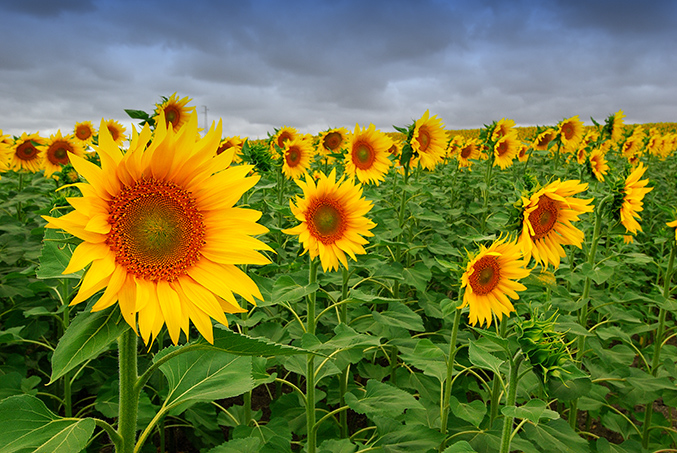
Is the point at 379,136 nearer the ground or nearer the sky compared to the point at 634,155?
nearer the ground

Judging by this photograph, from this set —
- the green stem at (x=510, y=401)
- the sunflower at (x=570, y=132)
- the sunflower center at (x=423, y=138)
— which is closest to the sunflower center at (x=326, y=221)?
the green stem at (x=510, y=401)

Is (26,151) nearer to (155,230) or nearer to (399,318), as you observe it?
(399,318)

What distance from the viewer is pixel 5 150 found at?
6.14 meters

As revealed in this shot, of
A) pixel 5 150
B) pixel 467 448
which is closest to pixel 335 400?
pixel 467 448

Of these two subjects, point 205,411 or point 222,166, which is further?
point 205,411

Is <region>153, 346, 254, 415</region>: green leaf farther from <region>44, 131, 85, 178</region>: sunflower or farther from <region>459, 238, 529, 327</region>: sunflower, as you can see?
<region>44, 131, 85, 178</region>: sunflower

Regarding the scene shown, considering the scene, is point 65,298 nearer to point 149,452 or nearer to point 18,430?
point 149,452

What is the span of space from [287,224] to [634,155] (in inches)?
382

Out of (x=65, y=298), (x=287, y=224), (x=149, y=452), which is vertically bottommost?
(x=149, y=452)

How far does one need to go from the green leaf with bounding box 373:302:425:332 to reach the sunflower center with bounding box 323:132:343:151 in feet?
15.7

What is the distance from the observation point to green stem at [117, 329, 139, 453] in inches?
47.1

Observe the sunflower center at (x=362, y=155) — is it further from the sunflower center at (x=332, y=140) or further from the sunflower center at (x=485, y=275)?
the sunflower center at (x=485, y=275)

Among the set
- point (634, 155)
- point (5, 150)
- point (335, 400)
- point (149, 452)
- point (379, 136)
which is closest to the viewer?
point (149, 452)

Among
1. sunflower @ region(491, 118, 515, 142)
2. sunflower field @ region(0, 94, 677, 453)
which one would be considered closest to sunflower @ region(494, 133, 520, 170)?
sunflower @ region(491, 118, 515, 142)
